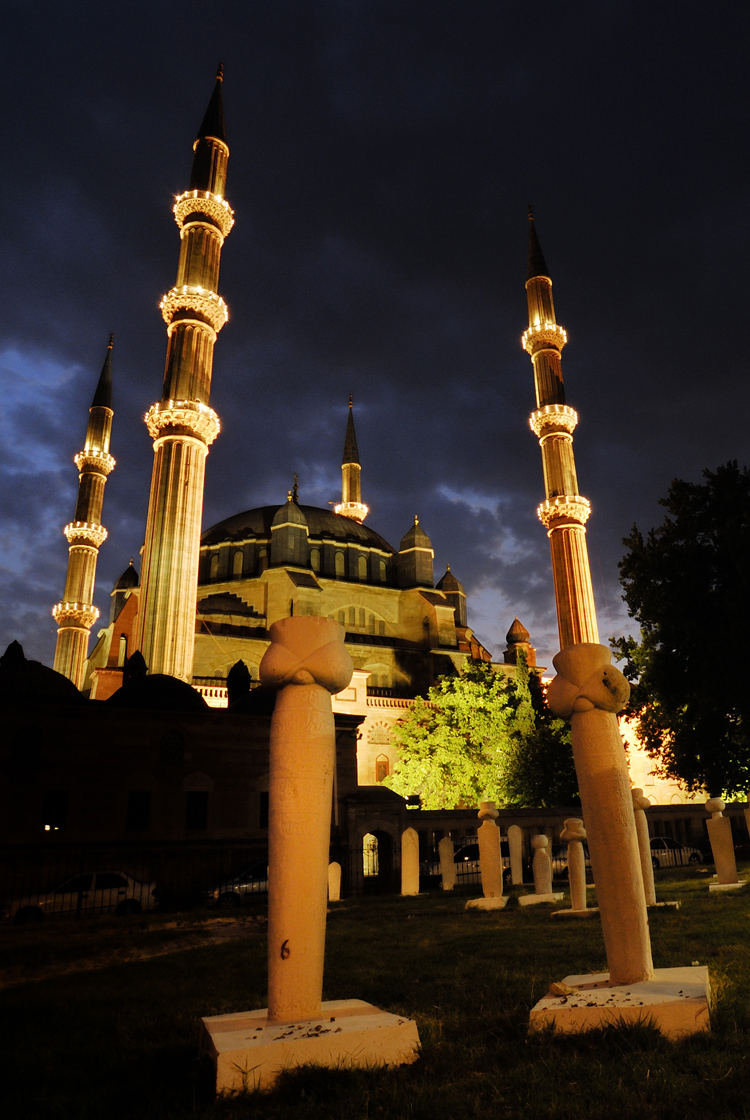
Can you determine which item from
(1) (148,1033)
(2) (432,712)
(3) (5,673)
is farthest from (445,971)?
(2) (432,712)

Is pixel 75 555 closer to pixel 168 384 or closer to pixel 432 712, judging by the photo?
pixel 168 384

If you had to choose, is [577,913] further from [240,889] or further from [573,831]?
[240,889]

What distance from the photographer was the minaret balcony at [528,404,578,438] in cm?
3859

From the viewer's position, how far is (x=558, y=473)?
38.1 m

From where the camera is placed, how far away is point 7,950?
7816mm

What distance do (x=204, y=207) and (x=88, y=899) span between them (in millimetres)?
30692

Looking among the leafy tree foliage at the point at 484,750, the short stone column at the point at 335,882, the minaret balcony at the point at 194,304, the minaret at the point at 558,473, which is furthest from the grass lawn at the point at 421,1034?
the minaret balcony at the point at 194,304

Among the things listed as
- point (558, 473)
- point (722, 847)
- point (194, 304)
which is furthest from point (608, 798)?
point (558, 473)

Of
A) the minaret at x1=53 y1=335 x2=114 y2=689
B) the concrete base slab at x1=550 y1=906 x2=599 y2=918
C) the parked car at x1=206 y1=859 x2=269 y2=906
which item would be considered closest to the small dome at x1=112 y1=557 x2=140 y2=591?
the minaret at x1=53 y1=335 x2=114 y2=689

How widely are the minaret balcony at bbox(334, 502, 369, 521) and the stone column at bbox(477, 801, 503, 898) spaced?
45559mm

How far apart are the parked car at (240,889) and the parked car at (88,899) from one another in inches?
45.9

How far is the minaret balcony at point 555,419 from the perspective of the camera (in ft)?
127

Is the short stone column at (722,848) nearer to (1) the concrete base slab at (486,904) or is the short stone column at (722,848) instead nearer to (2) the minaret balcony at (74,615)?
(1) the concrete base slab at (486,904)

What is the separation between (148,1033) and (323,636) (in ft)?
8.04
